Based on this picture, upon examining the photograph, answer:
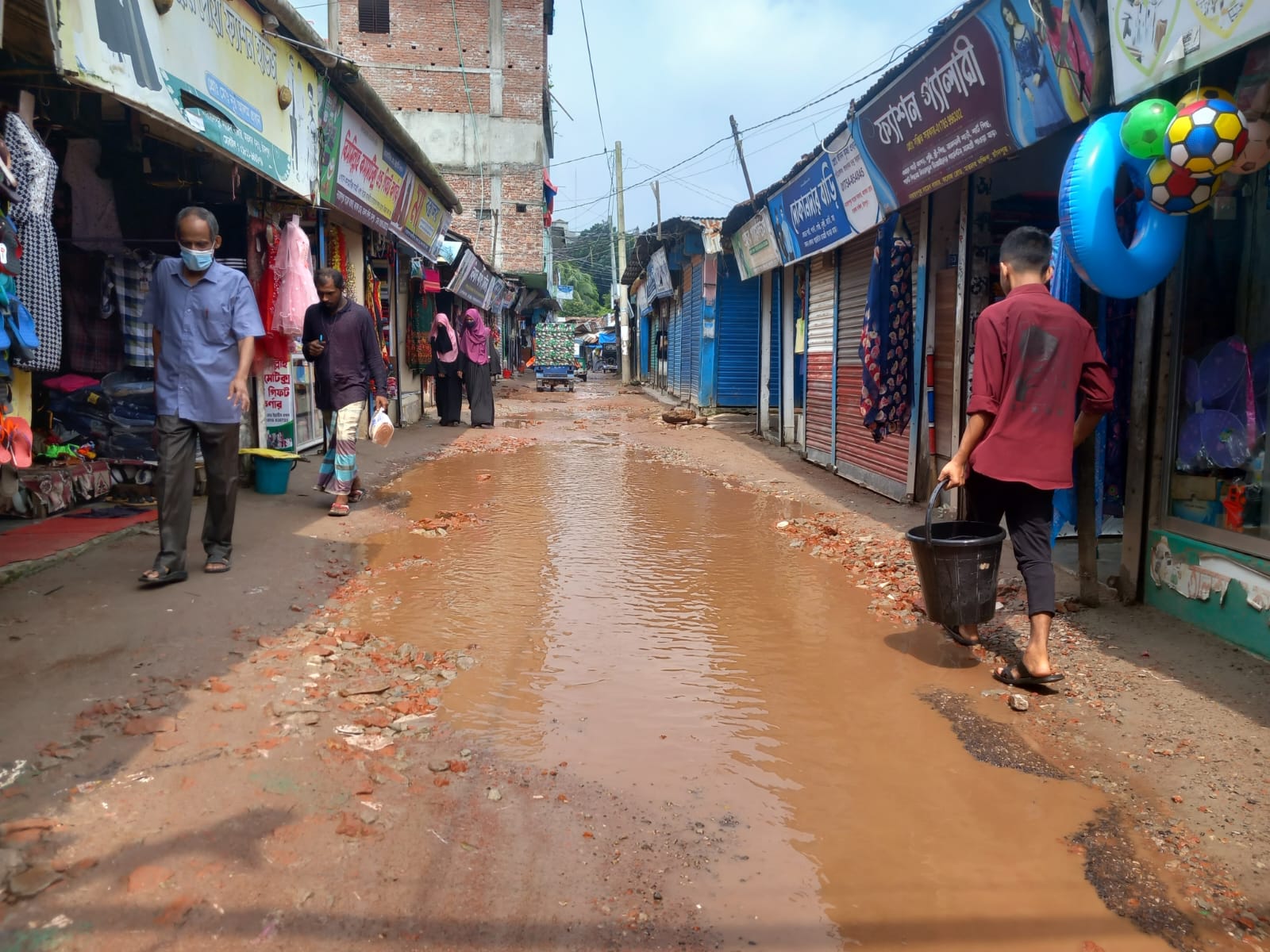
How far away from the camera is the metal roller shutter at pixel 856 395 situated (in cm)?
844

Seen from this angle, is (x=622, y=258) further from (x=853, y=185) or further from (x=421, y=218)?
(x=853, y=185)

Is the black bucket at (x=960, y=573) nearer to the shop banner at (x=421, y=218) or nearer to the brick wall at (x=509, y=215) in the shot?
the shop banner at (x=421, y=218)

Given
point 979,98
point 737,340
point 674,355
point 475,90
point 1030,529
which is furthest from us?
point 475,90

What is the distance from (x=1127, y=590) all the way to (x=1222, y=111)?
2392mm

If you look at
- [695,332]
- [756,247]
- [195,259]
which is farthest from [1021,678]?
[695,332]

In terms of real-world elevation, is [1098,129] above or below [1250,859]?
above

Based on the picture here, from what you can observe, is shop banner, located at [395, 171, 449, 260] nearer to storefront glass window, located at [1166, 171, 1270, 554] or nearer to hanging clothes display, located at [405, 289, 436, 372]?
hanging clothes display, located at [405, 289, 436, 372]

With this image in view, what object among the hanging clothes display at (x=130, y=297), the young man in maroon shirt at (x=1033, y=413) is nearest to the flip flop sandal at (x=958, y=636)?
the young man in maroon shirt at (x=1033, y=413)

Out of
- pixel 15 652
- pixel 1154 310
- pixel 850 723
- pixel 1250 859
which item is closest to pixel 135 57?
pixel 15 652

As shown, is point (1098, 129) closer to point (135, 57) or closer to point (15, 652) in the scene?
point (135, 57)

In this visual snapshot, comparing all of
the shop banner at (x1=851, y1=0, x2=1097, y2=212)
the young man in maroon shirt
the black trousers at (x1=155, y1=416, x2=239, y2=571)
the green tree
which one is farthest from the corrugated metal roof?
the green tree

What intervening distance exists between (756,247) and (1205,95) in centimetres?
1035

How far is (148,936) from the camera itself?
2117 millimetres

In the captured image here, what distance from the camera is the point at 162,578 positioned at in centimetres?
449
